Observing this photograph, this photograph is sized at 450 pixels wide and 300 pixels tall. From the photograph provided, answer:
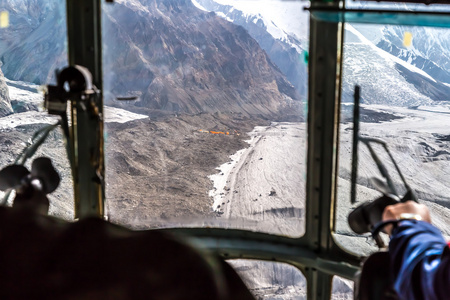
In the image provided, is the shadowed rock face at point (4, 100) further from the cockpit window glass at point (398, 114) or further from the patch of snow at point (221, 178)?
the cockpit window glass at point (398, 114)

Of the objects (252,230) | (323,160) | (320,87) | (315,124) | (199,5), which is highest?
(199,5)

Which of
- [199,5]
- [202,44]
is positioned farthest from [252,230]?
[199,5]

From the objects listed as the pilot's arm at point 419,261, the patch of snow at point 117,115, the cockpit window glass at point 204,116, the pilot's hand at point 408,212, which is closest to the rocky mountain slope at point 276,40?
the cockpit window glass at point 204,116

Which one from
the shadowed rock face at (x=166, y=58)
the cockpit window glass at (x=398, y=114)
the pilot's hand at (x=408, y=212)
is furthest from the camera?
the shadowed rock face at (x=166, y=58)

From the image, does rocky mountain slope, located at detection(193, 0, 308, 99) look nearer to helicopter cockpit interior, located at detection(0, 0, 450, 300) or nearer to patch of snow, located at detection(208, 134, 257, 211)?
helicopter cockpit interior, located at detection(0, 0, 450, 300)

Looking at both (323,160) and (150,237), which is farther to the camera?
(323,160)

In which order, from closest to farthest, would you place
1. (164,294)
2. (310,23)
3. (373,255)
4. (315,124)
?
(164,294) → (373,255) → (310,23) → (315,124)

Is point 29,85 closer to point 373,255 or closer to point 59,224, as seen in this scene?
point 373,255
